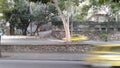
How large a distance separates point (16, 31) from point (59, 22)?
12.4 meters

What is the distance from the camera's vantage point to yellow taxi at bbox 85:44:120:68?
46.2 feet

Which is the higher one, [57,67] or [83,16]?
[83,16]

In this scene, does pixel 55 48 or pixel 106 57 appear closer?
pixel 106 57

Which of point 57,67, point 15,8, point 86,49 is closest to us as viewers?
point 57,67

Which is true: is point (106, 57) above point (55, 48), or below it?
above

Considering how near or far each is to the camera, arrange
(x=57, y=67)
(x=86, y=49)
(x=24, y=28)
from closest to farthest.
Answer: (x=57, y=67) < (x=86, y=49) < (x=24, y=28)

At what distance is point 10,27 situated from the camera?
58438 mm

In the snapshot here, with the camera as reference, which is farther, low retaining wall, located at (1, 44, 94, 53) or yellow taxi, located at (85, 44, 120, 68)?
low retaining wall, located at (1, 44, 94, 53)

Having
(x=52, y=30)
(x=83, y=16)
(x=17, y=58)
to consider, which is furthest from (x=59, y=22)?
(x=17, y=58)

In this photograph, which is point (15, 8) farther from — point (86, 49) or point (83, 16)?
point (86, 49)

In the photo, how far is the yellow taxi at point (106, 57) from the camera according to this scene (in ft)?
46.2

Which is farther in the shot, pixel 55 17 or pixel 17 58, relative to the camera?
pixel 55 17

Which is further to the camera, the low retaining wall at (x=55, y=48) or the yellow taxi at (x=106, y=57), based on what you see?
the low retaining wall at (x=55, y=48)

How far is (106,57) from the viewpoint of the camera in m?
14.1
